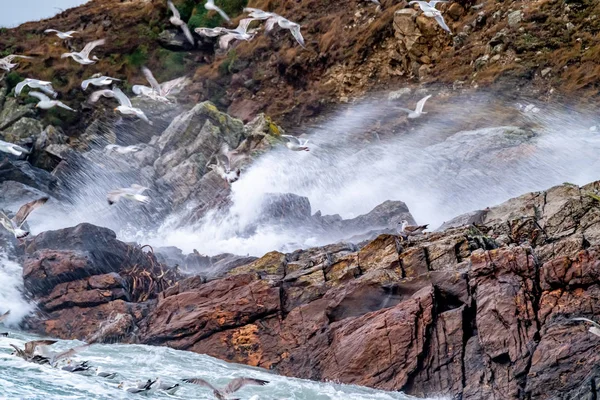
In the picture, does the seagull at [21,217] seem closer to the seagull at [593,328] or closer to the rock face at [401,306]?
the rock face at [401,306]

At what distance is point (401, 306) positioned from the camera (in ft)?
43.1

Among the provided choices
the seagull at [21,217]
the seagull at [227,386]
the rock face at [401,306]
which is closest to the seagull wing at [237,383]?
the seagull at [227,386]

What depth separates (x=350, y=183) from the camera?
1185 inches

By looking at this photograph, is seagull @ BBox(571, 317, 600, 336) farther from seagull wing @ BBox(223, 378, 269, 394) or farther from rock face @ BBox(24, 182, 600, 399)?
seagull wing @ BBox(223, 378, 269, 394)

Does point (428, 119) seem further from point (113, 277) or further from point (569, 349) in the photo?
point (569, 349)

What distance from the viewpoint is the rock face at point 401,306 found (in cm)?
1213

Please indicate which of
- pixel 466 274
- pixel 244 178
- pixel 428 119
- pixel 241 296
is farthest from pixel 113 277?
pixel 428 119

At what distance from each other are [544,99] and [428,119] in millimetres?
4203

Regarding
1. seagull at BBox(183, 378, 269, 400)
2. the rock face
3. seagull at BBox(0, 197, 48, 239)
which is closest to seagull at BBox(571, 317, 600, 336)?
the rock face

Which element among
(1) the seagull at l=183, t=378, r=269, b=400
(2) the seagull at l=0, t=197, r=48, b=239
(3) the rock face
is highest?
(2) the seagull at l=0, t=197, r=48, b=239

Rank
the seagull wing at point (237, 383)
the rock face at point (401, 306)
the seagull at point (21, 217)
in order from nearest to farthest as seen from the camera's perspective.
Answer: the seagull wing at point (237, 383), the rock face at point (401, 306), the seagull at point (21, 217)

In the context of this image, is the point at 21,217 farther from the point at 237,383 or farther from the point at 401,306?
the point at 401,306

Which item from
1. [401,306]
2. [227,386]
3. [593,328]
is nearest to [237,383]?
[227,386]

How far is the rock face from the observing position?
1213cm
